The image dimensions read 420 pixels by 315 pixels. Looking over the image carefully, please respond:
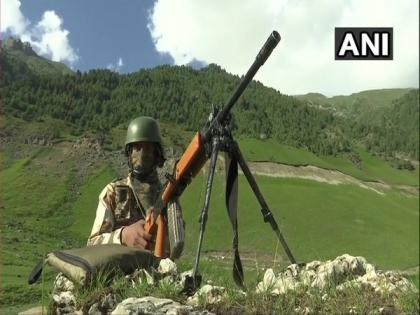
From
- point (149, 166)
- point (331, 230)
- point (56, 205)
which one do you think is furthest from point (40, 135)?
point (149, 166)

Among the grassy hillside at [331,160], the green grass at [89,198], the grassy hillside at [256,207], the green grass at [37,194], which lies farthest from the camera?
the grassy hillside at [331,160]

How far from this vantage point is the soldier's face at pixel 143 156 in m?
6.49

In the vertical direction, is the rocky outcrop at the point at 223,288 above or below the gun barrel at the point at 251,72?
below

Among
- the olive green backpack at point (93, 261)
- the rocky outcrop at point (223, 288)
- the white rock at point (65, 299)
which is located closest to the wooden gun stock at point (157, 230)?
the olive green backpack at point (93, 261)

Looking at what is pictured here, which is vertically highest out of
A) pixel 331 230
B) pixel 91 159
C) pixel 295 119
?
pixel 295 119

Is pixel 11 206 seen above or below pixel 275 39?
below

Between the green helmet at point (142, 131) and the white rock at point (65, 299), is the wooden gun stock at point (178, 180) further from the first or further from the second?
the white rock at point (65, 299)

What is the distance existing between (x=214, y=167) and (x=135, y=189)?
1.21m

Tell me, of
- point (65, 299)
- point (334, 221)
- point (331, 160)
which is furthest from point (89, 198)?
point (331, 160)

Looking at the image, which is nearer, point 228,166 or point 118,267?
point 118,267

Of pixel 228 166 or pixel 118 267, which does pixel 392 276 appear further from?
pixel 118 267

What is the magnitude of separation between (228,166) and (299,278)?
138 cm

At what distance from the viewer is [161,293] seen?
4.18m

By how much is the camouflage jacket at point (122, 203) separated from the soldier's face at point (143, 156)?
0.12 metres
